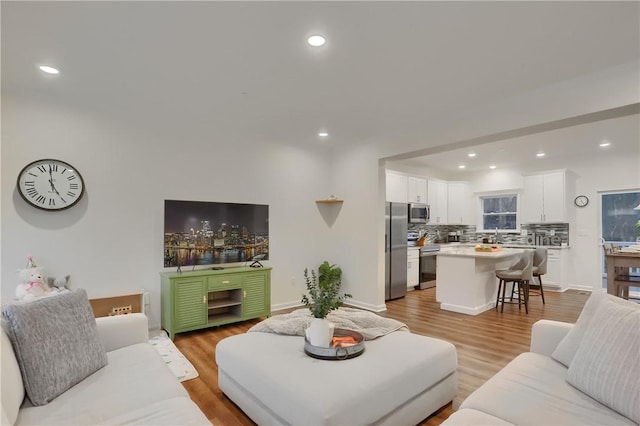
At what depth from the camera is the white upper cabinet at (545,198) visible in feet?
21.2

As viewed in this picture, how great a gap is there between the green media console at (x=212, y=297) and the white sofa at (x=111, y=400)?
184 centimetres

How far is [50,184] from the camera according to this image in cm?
337

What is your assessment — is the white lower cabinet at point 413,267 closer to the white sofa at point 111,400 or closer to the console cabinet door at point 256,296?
the console cabinet door at point 256,296

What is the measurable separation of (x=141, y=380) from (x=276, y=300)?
10.9 ft

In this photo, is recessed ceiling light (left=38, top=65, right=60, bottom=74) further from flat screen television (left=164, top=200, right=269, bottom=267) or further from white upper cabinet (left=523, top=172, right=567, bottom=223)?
white upper cabinet (left=523, top=172, right=567, bottom=223)

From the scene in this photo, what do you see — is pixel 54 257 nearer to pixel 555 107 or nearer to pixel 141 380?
pixel 141 380

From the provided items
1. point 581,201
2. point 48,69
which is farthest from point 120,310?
point 581,201

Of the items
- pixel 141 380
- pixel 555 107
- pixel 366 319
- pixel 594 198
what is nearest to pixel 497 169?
pixel 594 198

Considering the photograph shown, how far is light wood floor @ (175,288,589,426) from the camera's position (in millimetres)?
2379

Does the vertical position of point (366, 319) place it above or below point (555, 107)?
below

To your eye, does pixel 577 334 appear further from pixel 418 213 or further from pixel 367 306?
pixel 418 213

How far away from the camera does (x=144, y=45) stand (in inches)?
96.9

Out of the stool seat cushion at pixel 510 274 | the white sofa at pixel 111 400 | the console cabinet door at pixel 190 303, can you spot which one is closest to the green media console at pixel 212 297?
the console cabinet door at pixel 190 303

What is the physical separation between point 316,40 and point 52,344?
2.43 meters
